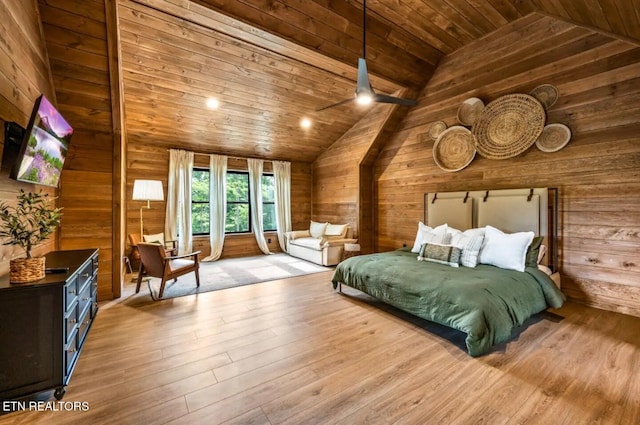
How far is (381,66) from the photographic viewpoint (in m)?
4.04

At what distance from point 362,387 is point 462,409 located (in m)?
0.60

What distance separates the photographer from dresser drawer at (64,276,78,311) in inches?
71.3

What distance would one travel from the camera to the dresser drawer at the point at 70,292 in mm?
1810

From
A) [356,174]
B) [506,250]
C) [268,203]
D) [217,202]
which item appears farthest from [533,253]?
[217,202]

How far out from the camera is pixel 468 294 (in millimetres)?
2363

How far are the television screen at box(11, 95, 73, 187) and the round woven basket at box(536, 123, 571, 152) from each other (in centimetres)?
512

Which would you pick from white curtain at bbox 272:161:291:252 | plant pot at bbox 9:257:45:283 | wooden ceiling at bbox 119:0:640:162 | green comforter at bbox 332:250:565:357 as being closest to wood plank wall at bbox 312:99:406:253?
wooden ceiling at bbox 119:0:640:162

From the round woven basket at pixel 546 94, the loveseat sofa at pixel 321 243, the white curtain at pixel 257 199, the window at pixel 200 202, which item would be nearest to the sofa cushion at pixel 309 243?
the loveseat sofa at pixel 321 243

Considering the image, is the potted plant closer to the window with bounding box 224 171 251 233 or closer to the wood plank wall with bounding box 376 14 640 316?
the window with bounding box 224 171 251 233

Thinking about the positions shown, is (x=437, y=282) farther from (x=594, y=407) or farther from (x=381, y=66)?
(x=381, y=66)

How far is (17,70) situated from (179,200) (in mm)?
3792

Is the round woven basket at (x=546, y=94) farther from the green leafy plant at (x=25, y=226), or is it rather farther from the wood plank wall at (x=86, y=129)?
the green leafy plant at (x=25, y=226)

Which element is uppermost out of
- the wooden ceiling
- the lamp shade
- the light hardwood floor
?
the wooden ceiling

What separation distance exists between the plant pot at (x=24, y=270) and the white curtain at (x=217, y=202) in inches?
172
